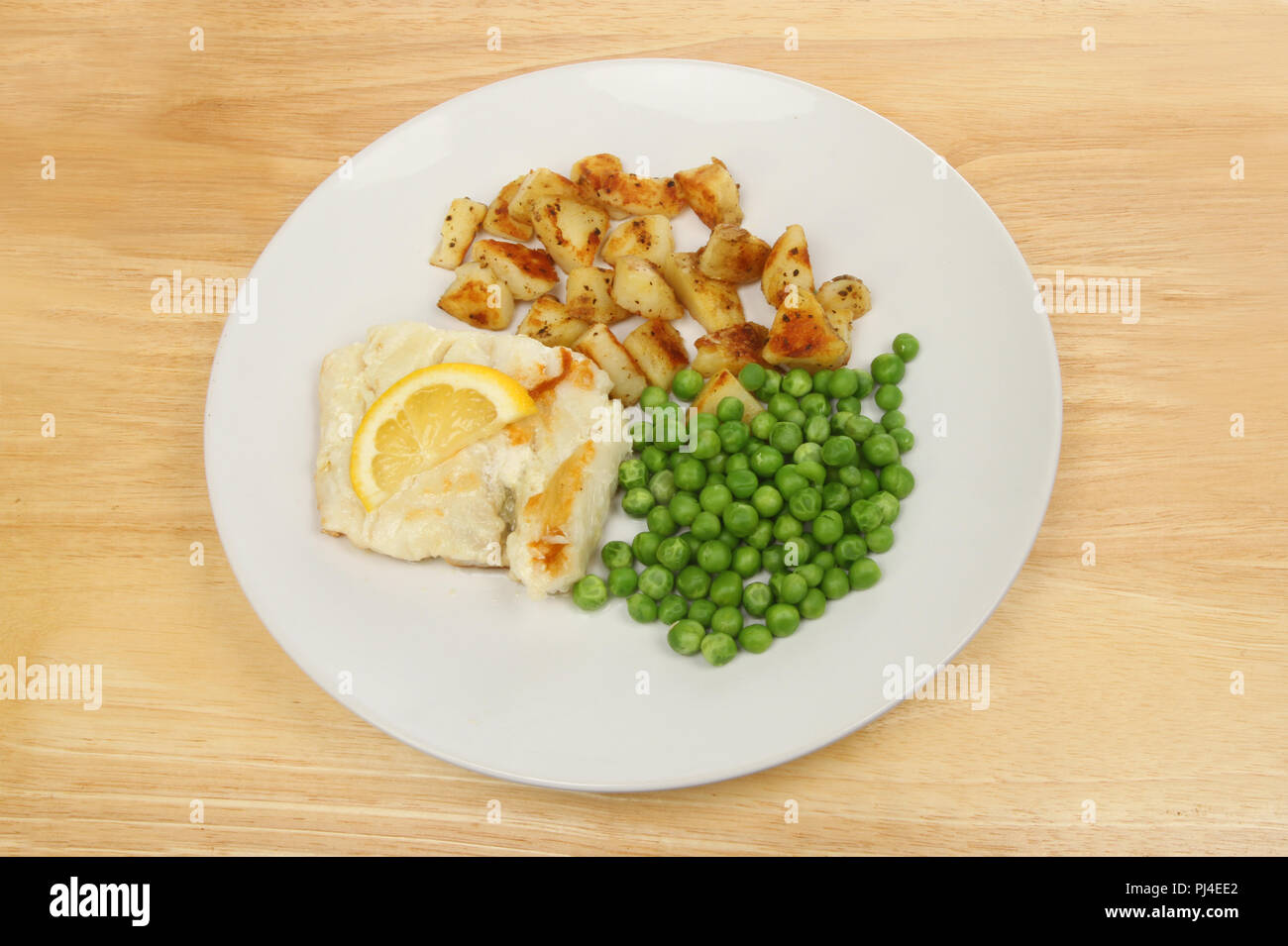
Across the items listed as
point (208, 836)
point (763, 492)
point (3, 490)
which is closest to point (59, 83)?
point (3, 490)

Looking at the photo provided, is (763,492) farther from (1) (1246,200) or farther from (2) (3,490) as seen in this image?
(2) (3,490)

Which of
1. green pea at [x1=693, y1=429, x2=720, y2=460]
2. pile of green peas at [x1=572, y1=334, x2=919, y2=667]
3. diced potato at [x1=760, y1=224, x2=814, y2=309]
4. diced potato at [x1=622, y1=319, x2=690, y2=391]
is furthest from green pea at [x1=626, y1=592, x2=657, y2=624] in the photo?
diced potato at [x1=760, y1=224, x2=814, y2=309]

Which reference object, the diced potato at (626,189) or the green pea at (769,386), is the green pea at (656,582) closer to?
the green pea at (769,386)

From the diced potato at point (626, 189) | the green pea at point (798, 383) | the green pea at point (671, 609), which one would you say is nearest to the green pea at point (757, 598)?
the green pea at point (671, 609)

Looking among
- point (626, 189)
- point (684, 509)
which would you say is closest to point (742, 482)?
point (684, 509)

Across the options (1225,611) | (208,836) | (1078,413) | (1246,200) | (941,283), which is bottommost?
(208,836)

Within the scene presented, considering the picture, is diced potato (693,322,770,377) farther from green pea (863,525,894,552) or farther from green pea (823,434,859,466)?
green pea (863,525,894,552)
